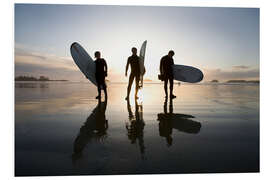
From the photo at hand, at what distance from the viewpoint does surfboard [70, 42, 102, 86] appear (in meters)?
7.57

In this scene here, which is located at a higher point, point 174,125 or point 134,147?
point 174,125

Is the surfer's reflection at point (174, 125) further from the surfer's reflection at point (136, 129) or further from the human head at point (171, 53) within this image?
the human head at point (171, 53)

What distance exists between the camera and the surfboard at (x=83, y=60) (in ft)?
24.8

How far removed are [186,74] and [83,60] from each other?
4247mm

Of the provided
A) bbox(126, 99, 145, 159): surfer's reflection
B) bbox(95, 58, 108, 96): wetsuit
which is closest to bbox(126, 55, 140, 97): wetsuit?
bbox(95, 58, 108, 96): wetsuit

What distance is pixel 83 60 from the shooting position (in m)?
7.74

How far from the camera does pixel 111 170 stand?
87.3 inches

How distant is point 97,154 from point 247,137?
221cm

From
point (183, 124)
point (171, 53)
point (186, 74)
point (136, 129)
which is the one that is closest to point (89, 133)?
point (136, 129)

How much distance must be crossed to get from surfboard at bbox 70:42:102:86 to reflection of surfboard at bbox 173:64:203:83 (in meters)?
3.39

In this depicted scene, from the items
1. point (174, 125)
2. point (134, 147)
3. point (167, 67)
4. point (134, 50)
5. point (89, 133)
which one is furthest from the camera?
point (167, 67)

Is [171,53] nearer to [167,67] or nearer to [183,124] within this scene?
[167,67]
